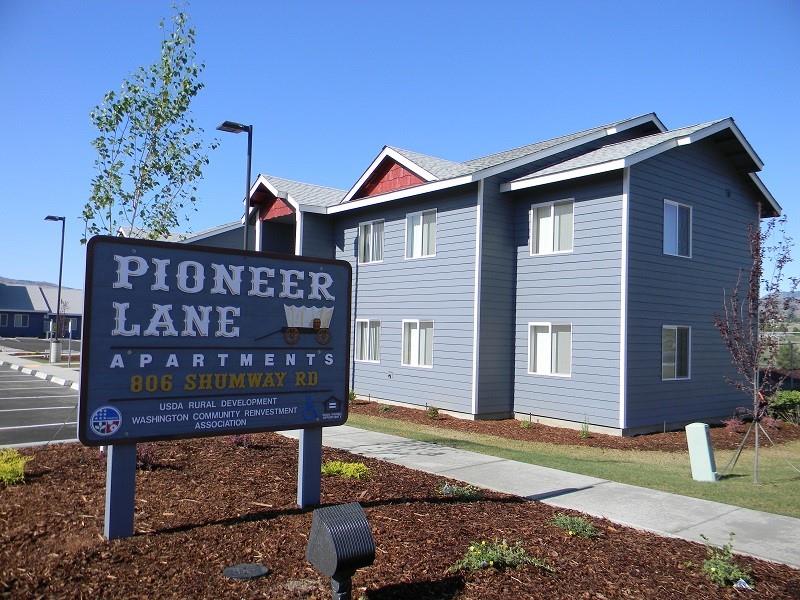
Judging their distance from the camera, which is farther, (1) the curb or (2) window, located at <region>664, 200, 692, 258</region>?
(1) the curb

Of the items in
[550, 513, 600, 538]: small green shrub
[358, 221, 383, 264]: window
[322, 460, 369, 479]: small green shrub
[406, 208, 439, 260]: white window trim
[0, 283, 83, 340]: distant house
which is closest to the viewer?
[550, 513, 600, 538]: small green shrub

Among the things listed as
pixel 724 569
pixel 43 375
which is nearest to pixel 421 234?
pixel 724 569

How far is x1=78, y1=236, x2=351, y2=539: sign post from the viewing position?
5.48 m

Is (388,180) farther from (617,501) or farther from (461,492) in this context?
(617,501)

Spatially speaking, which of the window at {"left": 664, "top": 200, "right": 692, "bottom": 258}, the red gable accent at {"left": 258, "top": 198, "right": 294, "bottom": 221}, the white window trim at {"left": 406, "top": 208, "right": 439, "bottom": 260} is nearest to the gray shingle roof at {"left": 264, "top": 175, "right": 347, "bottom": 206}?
the red gable accent at {"left": 258, "top": 198, "right": 294, "bottom": 221}

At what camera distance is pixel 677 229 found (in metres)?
16.9

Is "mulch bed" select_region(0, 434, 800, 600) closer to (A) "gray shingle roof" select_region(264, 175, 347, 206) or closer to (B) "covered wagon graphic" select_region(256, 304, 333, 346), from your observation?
(B) "covered wagon graphic" select_region(256, 304, 333, 346)

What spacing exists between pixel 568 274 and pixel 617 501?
29.6 ft

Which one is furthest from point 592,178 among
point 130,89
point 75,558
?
point 75,558

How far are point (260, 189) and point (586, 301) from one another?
13194mm

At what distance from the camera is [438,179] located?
58.9 ft

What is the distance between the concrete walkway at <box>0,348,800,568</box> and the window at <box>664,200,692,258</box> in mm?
8925

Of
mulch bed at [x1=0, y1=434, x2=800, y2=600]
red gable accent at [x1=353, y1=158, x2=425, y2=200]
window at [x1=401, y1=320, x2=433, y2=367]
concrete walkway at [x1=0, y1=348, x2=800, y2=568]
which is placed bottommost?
concrete walkway at [x1=0, y1=348, x2=800, y2=568]

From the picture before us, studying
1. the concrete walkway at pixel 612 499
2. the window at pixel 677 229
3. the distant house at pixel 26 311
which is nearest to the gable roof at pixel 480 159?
the window at pixel 677 229
